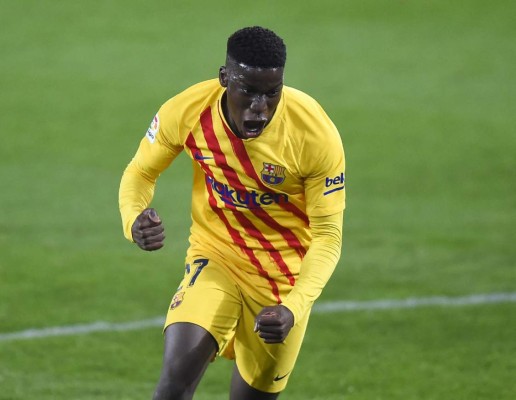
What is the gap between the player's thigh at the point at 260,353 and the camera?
6.93 m

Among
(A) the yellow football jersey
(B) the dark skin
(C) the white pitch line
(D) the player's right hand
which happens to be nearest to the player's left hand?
(B) the dark skin

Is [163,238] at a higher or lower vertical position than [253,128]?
lower

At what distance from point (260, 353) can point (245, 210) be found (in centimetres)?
81

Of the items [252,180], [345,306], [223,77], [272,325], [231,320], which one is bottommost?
[345,306]

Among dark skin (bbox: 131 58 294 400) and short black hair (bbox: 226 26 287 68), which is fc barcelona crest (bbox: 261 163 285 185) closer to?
dark skin (bbox: 131 58 294 400)

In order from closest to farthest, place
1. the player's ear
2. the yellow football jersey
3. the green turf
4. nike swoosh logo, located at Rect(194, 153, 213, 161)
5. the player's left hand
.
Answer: the player's left hand
the player's ear
the yellow football jersey
nike swoosh logo, located at Rect(194, 153, 213, 161)
the green turf

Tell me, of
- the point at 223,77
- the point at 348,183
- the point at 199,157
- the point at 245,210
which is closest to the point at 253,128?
the point at 223,77

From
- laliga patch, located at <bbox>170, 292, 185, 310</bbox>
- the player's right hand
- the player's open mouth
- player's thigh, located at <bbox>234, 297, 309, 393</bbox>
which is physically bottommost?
player's thigh, located at <bbox>234, 297, 309, 393</bbox>

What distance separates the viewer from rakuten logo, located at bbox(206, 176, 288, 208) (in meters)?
6.82

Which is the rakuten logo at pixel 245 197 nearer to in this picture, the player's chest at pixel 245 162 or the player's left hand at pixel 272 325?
the player's chest at pixel 245 162

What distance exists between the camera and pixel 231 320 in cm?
677

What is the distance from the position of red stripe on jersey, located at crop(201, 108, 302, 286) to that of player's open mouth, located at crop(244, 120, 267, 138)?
383mm

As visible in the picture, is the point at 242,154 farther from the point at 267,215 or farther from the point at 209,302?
the point at 209,302

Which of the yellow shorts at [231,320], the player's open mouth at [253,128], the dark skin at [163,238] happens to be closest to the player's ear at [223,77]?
the dark skin at [163,238]
